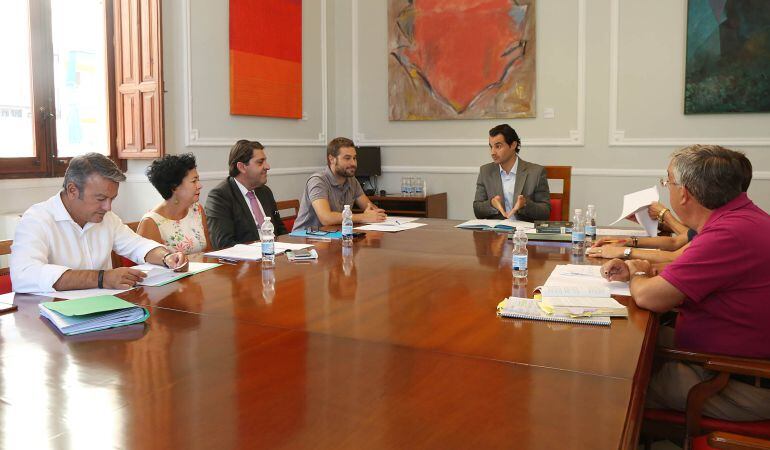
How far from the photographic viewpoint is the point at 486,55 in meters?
6.54

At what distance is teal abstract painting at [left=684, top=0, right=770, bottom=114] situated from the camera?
18.1 ft

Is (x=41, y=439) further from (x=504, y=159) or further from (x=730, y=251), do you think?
(x=504, y=159)

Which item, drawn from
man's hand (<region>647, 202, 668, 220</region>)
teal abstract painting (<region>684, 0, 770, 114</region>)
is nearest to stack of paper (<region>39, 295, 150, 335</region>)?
man's hand (<region>647, 202, 668, 220</region>)

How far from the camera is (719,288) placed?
2.00m

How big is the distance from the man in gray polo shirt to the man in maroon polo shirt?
243 centimetres

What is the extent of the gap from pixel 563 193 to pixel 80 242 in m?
3.62

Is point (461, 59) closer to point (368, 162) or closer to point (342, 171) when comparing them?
point (368, 162)

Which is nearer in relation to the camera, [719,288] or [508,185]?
[719,288]

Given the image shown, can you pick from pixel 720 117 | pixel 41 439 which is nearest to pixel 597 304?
pixel 41 439

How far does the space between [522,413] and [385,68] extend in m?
6.17

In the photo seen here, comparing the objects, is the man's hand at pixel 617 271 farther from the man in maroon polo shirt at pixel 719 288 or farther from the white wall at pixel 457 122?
the white wall at pixel 457 122

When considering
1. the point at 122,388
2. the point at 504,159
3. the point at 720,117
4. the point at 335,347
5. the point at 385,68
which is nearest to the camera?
the point at 122,388

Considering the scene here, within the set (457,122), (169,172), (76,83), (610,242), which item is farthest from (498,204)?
(76,83)

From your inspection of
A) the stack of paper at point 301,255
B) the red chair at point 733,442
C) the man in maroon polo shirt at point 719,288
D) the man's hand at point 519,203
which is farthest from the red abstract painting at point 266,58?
the red chair at point 733,442
